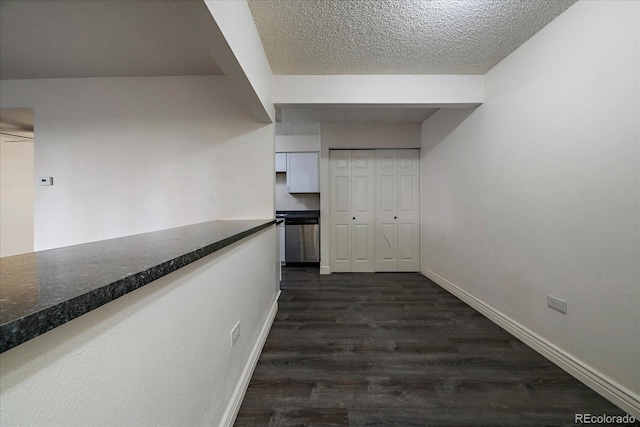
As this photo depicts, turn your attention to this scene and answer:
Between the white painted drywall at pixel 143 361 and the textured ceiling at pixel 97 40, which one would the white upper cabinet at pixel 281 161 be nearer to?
the textured ceiling at pixel 97 40

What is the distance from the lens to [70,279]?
500mm

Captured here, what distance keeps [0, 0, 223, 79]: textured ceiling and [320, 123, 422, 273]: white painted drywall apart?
1.89 m

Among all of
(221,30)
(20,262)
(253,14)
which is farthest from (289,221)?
(20,262)

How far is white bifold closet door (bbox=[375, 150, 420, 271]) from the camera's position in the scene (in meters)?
3.74

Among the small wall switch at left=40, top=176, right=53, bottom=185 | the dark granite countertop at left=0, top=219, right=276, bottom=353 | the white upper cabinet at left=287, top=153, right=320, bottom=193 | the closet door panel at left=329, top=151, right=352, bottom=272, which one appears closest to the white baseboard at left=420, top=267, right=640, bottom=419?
the closet door panel at left=329, top=151, right=352, bottom=272

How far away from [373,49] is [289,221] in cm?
289

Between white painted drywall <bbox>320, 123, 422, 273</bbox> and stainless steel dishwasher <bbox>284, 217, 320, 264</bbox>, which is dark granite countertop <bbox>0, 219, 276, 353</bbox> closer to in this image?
white painted drywall <bbox>320, 123, 422, 273</bbox>

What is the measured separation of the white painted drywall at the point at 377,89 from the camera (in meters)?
2.36

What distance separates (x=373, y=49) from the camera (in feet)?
6.46

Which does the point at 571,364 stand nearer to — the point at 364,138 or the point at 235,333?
the point at 235,333

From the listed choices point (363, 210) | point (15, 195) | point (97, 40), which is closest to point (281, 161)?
point (363, 210)

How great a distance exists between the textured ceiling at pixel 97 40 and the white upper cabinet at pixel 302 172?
228cm

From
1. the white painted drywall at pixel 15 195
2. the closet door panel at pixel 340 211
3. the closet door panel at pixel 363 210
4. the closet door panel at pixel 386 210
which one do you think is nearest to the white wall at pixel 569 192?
the closet door panel at pixel 386 210

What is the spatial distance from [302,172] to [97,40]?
3028 mm
